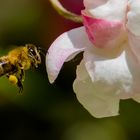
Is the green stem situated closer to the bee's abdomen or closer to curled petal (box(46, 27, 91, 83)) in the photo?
curled petal (box(46, 27, 91, 83))

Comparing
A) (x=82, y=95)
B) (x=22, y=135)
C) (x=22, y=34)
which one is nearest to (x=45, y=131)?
(x=22, y=135)

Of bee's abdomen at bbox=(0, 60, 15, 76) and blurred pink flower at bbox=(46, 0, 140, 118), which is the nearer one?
blurred pink flower at bbox=(46, 0, 140, 118)

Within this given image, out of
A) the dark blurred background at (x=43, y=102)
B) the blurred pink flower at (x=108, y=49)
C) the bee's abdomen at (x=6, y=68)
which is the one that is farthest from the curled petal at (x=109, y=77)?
the dark blurred background at (x=43, y=102)

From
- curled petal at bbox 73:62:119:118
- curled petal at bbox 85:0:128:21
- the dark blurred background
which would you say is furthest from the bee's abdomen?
the dark blurred background

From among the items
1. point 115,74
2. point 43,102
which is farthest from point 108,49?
point 43,102

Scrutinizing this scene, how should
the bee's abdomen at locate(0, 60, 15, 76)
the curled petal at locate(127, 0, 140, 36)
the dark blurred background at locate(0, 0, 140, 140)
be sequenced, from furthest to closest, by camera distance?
the dark blurred background at locate(0, 0, 140, 140) < the bee's abdomen at locate(0, 60, 15, 76) < the curled petal at locate(127, 0, 140, 36)

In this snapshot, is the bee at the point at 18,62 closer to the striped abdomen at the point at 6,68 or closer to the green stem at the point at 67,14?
the striped abdomen at the point at 6,68
